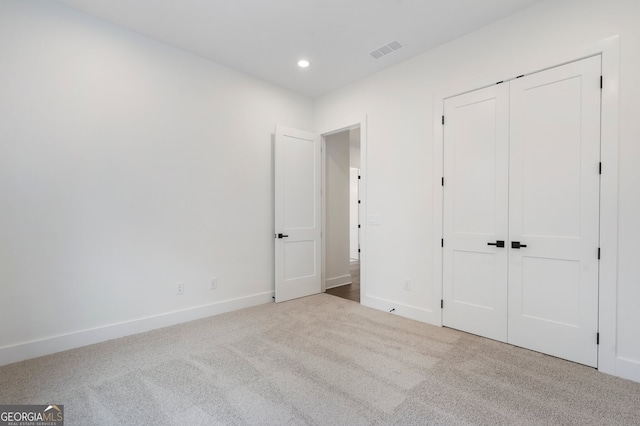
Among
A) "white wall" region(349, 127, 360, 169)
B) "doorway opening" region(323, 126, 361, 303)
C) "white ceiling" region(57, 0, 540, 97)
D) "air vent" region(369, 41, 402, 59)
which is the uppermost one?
"white ceiling" region(57, 0, 540, 97)

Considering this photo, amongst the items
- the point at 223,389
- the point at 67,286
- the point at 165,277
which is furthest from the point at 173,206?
the point at 223,389

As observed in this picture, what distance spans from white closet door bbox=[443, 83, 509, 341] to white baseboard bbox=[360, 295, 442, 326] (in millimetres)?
125

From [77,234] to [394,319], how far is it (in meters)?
3.29

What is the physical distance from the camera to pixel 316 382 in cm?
207

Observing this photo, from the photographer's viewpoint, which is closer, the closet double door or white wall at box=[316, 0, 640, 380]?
white wall at box=[316, 0, 640, 380]

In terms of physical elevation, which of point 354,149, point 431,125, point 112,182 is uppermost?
point 354,149

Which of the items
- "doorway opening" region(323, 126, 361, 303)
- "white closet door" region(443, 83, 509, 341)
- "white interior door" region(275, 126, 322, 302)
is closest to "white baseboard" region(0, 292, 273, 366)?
"white interior door" region(275, 126, 322, 302)

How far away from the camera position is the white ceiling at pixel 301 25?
2545 mm

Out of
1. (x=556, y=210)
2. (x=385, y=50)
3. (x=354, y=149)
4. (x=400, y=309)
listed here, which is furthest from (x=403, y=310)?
(x=354, y=149)

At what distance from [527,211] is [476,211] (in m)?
0.42

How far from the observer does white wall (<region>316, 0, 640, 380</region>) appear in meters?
2.12

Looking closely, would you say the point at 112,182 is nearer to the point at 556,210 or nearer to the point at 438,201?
the point at 438,201

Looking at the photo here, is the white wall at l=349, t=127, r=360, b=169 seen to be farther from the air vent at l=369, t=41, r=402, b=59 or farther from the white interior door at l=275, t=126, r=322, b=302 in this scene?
the air vent at l=369, t=41, r=402, b=59

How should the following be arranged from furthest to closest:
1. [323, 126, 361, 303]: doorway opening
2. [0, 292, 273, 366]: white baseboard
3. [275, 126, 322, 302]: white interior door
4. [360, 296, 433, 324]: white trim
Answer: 1. [323, 126, 361, 303]: doorway opening
2. [275, 126, 322, 302]: white interior door
3. [360, 296, 433, 324]: white trim
4. [0, 292, 273, 366]: white baseboard
